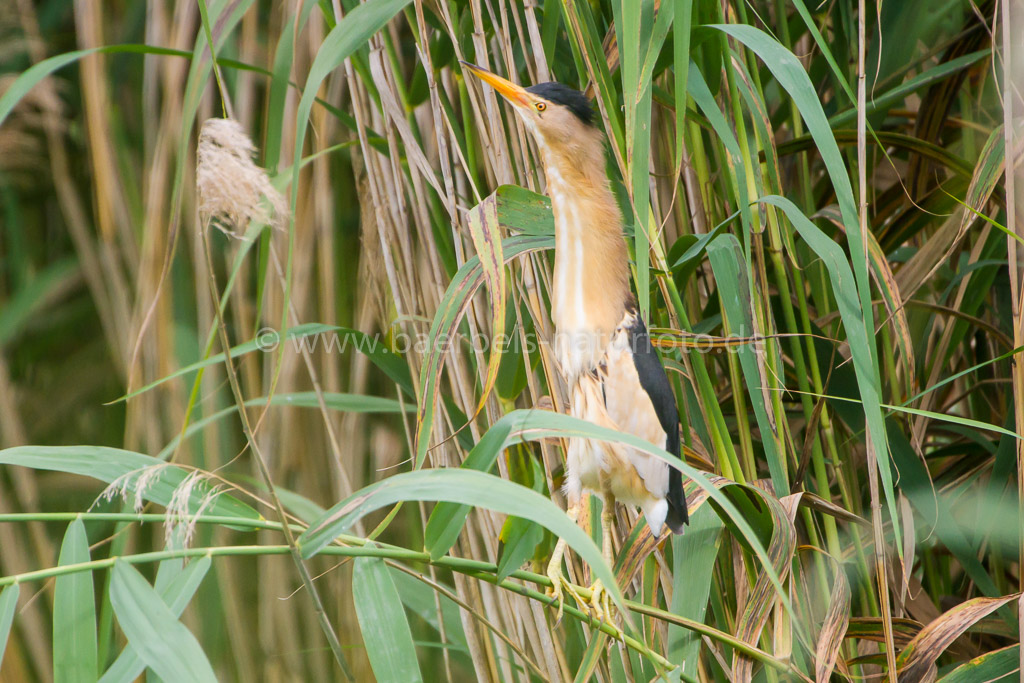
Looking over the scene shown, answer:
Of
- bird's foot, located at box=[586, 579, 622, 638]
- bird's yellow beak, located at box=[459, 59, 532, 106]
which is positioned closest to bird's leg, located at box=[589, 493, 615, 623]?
bird's foot, located at box=[586, 579, 622, 638]

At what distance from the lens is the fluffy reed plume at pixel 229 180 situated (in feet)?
1.23

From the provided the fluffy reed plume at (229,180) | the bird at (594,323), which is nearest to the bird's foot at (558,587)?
the bird at (594,323)

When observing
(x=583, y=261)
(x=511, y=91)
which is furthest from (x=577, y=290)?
(x=511, y=91)

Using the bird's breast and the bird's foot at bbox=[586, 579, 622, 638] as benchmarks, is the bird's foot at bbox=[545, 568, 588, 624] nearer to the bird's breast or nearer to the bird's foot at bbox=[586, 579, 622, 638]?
the bird's foot at bbox=[586, 579, 622, 638]

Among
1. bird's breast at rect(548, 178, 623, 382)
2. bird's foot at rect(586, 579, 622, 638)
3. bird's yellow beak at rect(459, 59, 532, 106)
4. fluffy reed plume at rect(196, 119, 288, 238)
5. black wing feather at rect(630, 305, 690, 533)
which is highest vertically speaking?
bird's yellow beak at rect(459, 59, 532, 106)

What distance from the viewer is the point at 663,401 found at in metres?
0.62

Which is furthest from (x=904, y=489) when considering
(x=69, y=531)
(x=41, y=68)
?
(x=41, y=68)

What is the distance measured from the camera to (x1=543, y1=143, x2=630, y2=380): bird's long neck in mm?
627

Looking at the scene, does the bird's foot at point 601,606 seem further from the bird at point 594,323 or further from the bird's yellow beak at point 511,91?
the bird's yellow beak at point 511,91

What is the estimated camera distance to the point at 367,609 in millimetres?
480

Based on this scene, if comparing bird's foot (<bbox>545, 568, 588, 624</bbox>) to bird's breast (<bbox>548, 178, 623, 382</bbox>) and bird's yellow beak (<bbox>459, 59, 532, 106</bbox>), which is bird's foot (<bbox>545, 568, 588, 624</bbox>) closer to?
bird's breast (<bbox>548, 178, 623, 382</bbox>)

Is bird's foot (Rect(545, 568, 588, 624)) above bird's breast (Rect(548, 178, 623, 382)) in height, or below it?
below

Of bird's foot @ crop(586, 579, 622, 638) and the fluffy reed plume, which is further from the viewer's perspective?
bird's foot @ crop(586, 579, 622, 638)

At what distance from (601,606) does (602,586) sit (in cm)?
2
